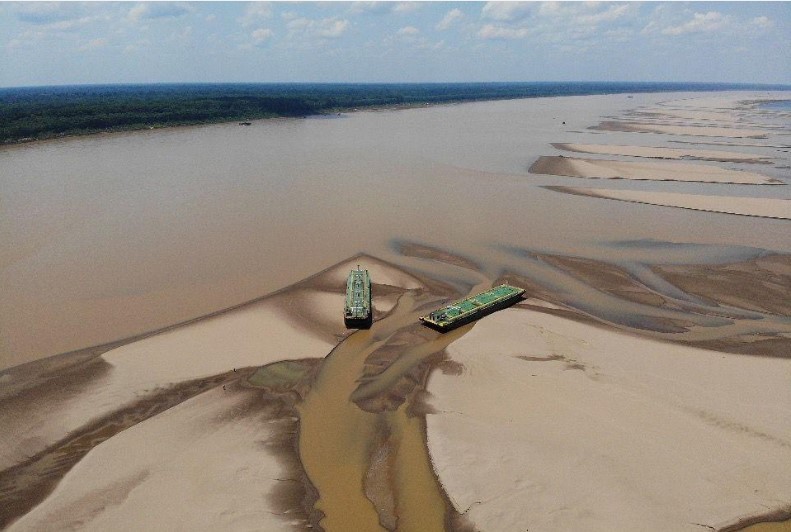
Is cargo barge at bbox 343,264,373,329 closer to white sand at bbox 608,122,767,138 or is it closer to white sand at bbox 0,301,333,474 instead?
white sand at bbox 0,301,333,474

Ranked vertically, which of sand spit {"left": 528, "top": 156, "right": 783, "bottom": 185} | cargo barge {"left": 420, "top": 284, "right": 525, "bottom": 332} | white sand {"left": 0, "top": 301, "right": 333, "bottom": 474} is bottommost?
white sand {"left": 0, "top": 301, "right": 333, "bottom": 474}

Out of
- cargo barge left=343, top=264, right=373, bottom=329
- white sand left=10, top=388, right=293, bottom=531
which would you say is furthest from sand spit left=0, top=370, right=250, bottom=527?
cargo barge left=343, top=264, right=373, bottom=329

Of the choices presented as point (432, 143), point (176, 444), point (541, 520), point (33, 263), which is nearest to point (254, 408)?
point (176, 444)

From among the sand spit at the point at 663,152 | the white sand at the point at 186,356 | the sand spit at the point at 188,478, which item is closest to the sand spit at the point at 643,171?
the sand spit at the point at 663,152

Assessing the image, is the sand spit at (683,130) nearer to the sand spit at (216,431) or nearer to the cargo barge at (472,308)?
the cargo barge at (472,308)

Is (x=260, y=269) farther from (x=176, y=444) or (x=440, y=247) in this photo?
(x=176, y=444)

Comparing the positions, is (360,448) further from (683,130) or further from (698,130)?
(698,130)
